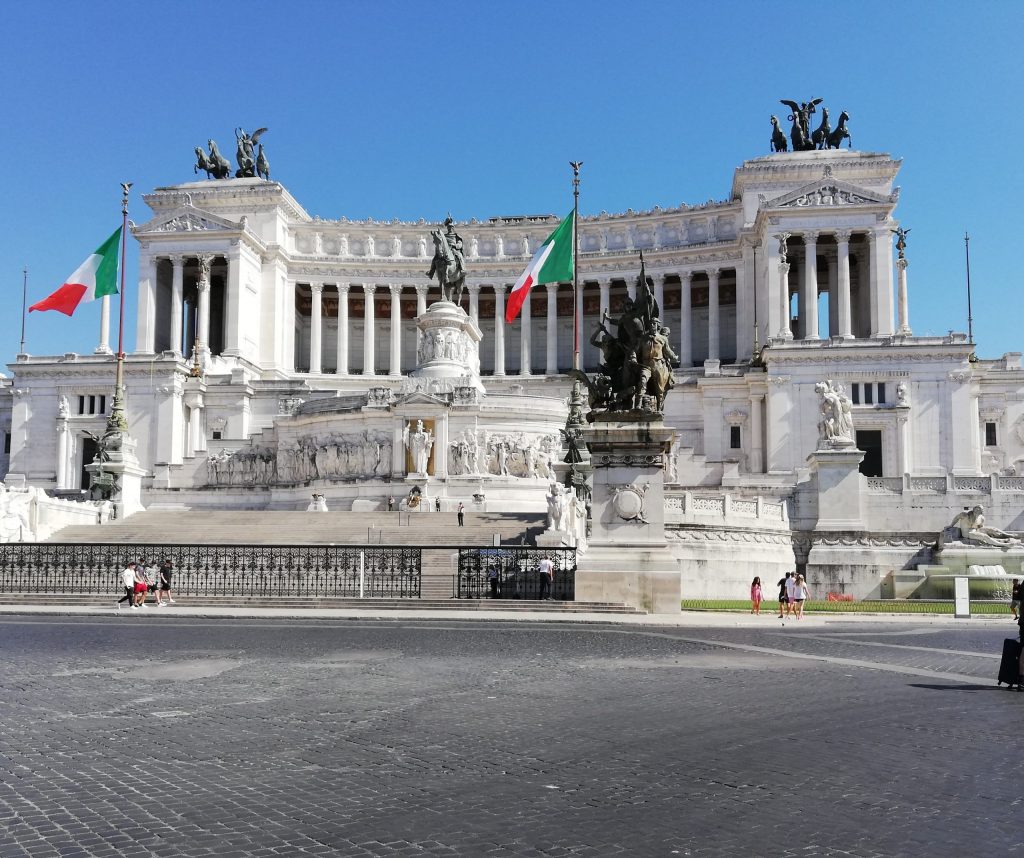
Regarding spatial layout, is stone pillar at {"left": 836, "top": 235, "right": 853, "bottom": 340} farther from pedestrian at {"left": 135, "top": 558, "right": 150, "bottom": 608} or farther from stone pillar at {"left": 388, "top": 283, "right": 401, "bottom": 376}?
pedestrian at {"left": 135, "top": 558, "right": 150, "bottom": 608}

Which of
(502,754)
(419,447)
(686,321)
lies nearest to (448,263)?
(419,447)

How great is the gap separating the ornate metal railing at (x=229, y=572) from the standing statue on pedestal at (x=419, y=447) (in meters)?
22.6

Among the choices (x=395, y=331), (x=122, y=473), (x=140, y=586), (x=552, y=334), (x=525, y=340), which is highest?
(x=395, y=331)

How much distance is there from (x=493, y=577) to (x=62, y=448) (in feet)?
182

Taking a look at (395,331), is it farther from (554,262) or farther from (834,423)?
(834,423)

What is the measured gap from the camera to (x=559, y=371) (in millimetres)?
97938

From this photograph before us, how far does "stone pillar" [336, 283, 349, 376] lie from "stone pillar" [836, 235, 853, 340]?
4118 centimetres

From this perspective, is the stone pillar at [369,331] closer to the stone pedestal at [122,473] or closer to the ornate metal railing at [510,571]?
the stone pedestal at [122,473]

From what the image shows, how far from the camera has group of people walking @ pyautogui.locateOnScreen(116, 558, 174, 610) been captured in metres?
30.0

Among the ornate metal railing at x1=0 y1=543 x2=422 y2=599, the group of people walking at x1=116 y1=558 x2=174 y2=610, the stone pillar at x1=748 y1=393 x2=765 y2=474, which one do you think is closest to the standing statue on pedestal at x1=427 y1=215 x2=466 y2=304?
the stone pillar at x1=748 y1=393 x2=765 y2=474

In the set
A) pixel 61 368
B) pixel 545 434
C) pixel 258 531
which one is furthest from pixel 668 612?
pixel 61 368

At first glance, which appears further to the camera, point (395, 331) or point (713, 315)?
point (395, 331)

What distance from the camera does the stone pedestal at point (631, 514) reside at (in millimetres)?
26953

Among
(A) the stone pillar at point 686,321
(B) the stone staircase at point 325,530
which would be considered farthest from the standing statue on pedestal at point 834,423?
(A) the stone pillar at point 686,321
